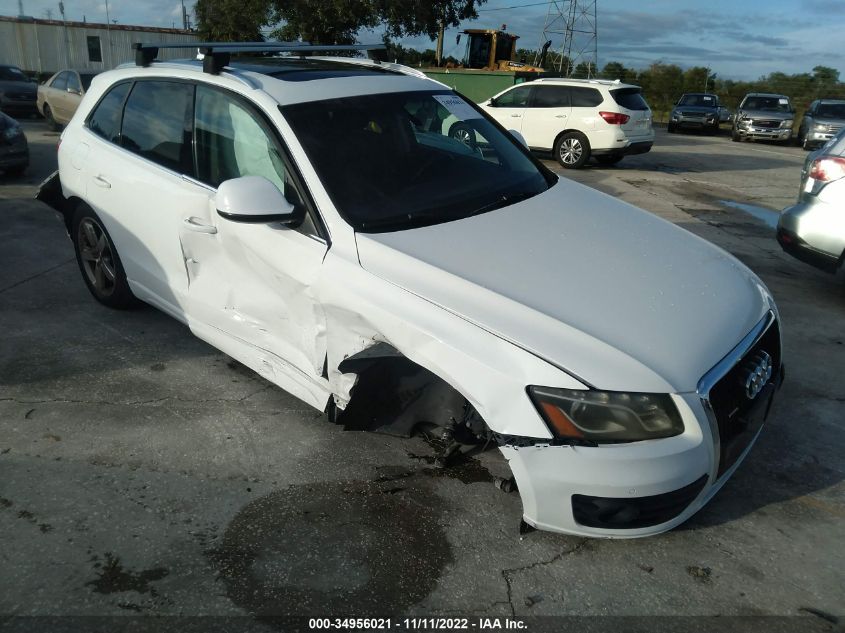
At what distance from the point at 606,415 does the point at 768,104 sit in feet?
76.8

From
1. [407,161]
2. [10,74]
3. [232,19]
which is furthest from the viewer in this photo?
[232,19]

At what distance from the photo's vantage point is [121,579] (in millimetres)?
2502

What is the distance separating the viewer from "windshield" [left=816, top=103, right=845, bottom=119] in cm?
1942

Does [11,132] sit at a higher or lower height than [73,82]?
lower

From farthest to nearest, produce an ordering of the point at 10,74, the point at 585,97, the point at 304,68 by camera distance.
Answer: the point at 10,74 < the point at 585,97 < the point at 304,68

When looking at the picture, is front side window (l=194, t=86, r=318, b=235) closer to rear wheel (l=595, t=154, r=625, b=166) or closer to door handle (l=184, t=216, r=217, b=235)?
door handle (l=184, t=216, r=217, b=235)

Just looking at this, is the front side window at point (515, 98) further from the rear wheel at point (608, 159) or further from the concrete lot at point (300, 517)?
the concrete lot at point (300, 517)

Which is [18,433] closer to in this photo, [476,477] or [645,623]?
[476,477]

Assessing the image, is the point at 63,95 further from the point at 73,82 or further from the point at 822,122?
the point at 822,122

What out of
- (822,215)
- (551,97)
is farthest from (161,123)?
(551,97)

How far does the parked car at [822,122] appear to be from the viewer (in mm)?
19188

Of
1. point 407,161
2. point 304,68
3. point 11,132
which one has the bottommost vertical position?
point 11,132

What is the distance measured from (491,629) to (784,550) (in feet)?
4.24

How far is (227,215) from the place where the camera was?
9.84 feet
